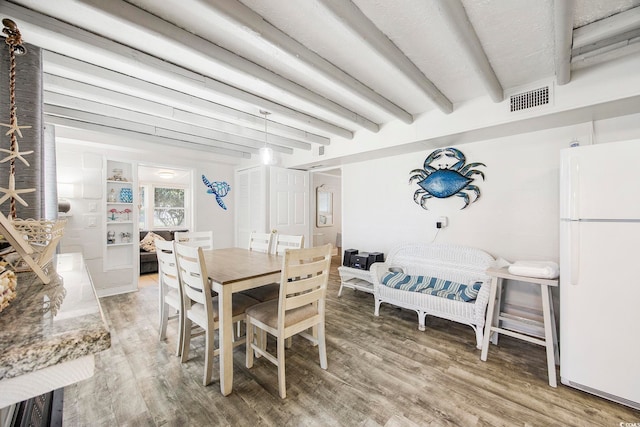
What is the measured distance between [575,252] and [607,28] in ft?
4.70

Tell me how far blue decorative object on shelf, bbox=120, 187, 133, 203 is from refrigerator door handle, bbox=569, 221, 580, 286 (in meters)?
5.41

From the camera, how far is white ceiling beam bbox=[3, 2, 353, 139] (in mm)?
1466

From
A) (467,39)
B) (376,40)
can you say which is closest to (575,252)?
(467,39)

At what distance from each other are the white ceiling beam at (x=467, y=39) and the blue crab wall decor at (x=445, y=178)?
0.98 metres

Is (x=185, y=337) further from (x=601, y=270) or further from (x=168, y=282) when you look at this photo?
(x=601, y=270)

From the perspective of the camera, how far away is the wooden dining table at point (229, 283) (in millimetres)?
1743

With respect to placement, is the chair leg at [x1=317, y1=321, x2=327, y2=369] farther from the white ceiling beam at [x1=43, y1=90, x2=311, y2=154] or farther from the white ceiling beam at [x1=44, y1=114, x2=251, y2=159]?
the white ceiling beam at [x1=44, y1=114, x2=251, y2=159]

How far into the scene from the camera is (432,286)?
114 inches

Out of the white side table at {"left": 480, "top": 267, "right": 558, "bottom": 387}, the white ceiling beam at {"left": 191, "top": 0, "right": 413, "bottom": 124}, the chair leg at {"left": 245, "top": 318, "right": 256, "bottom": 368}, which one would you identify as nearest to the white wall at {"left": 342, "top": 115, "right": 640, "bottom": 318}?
the white side table at {"left": 480, "top": 267, "right": 558, "bottom": 387}

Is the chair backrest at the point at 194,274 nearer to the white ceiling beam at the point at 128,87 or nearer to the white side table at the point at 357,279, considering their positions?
the white ceiling beam at the point at 128,87

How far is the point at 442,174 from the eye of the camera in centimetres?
328

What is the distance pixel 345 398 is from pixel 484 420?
33.2 inches

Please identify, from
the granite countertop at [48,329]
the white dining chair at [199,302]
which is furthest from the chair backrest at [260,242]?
the granite countertop at [48,329]

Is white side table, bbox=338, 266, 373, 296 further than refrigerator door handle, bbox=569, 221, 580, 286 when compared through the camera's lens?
Yes
